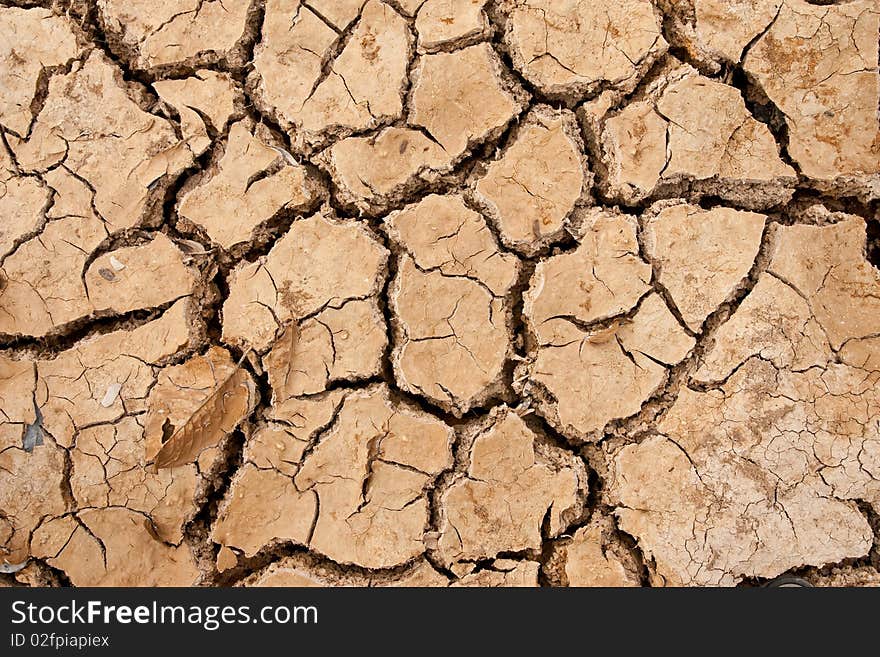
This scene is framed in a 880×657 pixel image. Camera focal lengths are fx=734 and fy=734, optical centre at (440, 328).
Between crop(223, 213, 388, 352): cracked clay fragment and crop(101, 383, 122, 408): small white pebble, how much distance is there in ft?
1.27

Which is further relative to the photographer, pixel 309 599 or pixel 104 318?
pixel 104 318

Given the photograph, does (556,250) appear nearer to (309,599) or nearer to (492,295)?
(492,295)

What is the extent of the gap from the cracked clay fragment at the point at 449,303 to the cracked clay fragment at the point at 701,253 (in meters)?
0.48

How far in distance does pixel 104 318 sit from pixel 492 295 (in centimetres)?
128

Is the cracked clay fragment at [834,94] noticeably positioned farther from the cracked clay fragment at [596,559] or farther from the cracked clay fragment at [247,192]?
the cracked clay fragment at [247,192]

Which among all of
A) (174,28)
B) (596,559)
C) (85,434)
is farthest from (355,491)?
(174,28)

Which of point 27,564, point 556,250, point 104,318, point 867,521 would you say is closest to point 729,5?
point 556,250

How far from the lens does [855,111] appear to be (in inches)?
92.8

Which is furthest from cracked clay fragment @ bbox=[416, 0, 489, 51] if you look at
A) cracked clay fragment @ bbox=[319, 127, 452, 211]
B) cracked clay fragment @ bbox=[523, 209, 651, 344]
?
cracked clay fragment @ bbox=[523, 209, 651, 344]

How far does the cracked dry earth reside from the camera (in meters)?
2.30

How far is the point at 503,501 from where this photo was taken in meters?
2.30

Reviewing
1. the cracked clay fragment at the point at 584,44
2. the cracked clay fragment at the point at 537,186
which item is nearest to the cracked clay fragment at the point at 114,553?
the cracked clay fragment at the point at 537,186

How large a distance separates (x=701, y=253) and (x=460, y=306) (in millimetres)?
788

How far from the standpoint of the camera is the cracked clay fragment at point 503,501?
229 centimetres
